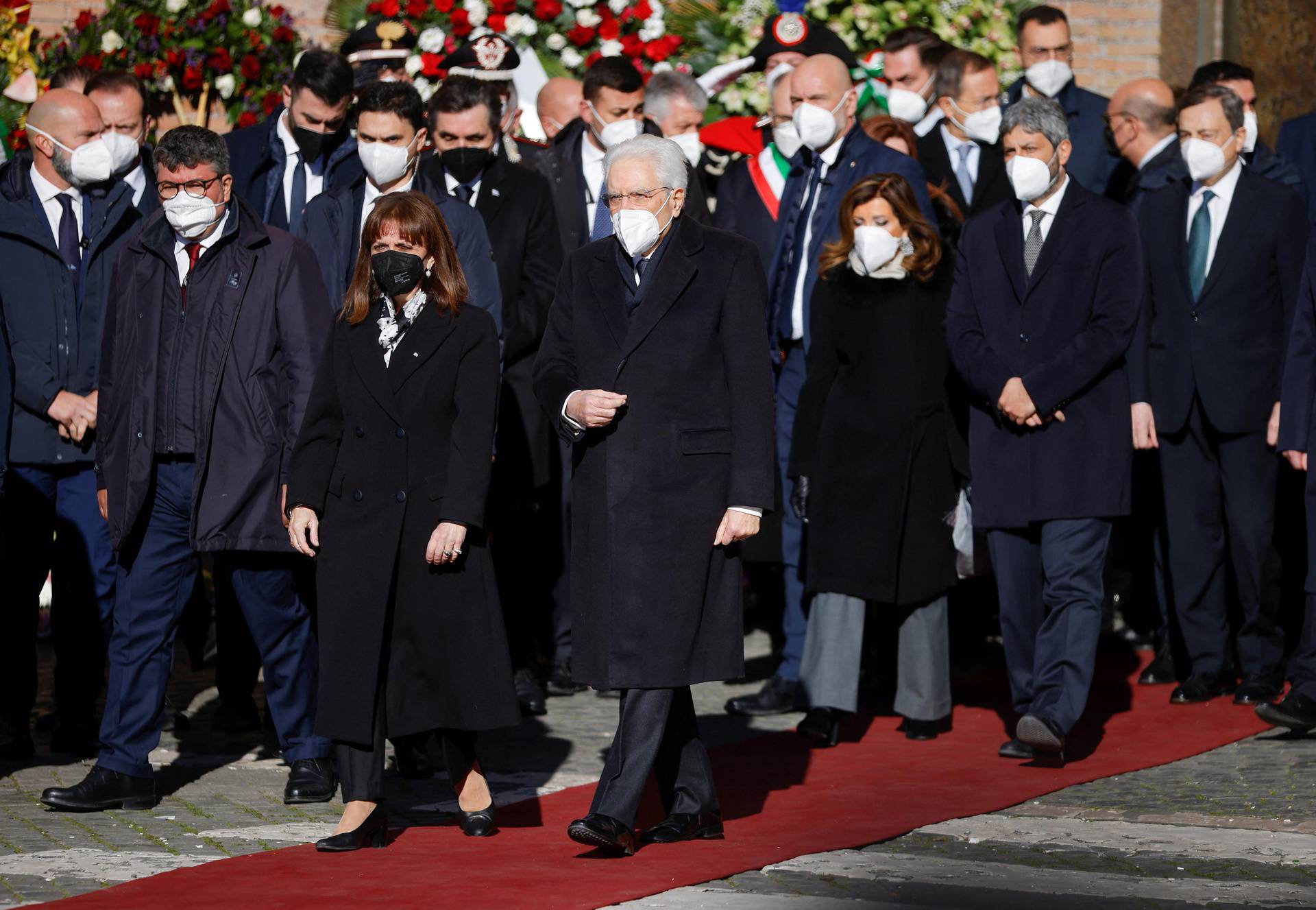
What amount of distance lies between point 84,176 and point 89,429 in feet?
3.19

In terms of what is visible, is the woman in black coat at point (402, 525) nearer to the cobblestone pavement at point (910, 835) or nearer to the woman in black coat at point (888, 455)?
the cobblestone pavement at point (910, 835)

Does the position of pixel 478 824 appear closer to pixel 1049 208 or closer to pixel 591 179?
pixel 1049 208

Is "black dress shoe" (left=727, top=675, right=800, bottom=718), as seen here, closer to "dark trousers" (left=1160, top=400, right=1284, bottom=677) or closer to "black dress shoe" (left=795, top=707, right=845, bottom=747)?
"black dress shoe" (left=795, top=707, right=845, bottom=747)

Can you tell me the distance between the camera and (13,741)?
828 cm

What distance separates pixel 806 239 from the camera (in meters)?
9.44

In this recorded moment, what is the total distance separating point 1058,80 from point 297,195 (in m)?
4.03

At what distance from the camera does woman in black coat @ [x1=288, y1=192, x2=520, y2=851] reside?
6672mm

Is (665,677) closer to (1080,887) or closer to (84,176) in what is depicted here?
(1080,887)

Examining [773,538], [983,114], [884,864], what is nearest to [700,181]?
[983,114]

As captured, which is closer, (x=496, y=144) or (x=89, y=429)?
(x=89, y=429)

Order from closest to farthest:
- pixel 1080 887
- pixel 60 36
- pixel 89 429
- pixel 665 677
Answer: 1. pixel 1080 887
2. pixel 665 677
3. pixel 89 429
4. pixel 60 36

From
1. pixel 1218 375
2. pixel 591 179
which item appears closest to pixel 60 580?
pixel 591 179

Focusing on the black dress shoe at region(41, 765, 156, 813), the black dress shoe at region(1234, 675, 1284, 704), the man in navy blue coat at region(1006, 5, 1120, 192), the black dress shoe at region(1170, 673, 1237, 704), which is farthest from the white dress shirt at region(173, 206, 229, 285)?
the man in navy blue coat at region(1006, 5, 1120, 192)

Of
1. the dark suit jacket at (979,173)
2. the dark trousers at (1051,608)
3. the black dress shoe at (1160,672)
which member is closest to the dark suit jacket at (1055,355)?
the dark trousers at (1051,608)
